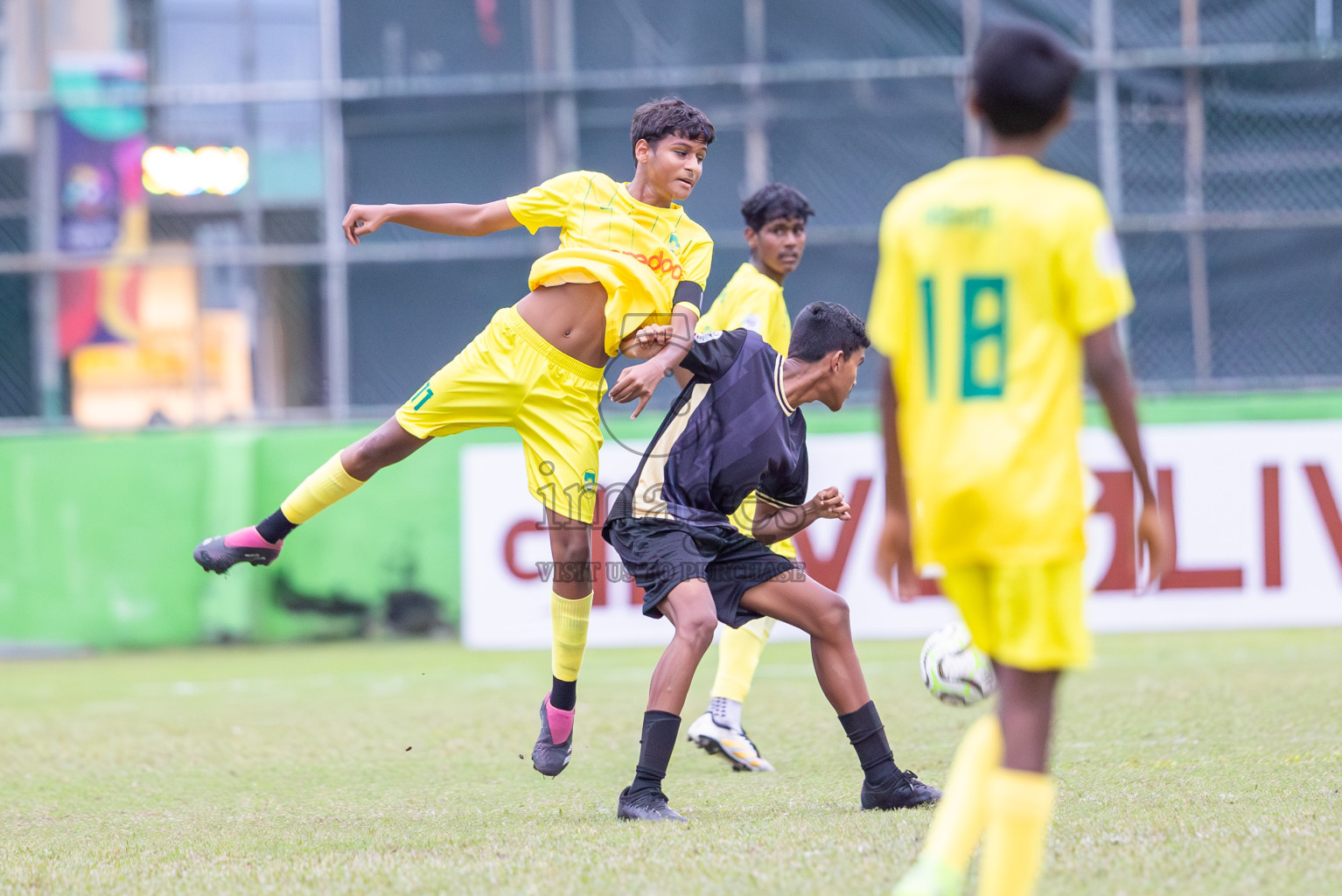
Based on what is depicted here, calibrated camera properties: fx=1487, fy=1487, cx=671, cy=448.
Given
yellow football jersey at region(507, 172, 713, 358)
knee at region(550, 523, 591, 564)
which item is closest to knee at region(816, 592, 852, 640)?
knee at region(550, 523, 591, 564)

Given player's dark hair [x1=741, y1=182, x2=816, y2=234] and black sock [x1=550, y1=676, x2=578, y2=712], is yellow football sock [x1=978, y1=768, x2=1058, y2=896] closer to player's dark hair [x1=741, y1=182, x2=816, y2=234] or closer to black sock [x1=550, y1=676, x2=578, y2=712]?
black sock [x1=550, y1=676, x2=578, y2=712]

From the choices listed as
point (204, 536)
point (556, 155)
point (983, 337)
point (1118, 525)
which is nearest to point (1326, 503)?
point (1118, 525)

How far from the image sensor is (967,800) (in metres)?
2.55

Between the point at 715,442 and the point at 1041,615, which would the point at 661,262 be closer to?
the point at 715,442

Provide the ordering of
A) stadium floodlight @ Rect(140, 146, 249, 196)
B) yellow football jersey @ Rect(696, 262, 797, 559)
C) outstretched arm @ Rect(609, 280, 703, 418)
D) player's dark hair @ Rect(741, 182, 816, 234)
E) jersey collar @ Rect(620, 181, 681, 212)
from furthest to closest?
stadium floodlight @ Rect(140, 146, 249, 196), player's dark hair @ Rect(741, 182, 816, 234), yellow football jersey @ Rect(696, 262, 797, 559), jersey collar @ Rect(620, 181, 681, 212), outstretched arm @ Rect(609, 280, 703, 418)

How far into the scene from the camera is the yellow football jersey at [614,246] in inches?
181

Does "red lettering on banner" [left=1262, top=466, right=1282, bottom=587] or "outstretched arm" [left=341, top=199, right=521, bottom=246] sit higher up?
"outstretched arm" [left=341, top=199, right=521, bottom=246]

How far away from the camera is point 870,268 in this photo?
11648 millimetres

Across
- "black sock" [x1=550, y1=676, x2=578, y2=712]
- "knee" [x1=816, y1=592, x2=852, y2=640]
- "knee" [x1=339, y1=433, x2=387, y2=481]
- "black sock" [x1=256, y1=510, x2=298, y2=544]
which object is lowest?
"black sock" [x1=550, y1=676, x2=578, y2=712]

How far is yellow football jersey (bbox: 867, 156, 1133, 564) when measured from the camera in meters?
2.51

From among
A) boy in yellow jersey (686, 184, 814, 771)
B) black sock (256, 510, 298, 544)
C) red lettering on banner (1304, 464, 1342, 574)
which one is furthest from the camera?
red lettering on banner (1304, 464, 1342, 574)

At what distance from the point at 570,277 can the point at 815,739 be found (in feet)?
7.19

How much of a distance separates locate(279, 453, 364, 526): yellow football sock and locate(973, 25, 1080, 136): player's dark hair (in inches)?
114

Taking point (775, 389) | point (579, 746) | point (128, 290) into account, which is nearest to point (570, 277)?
point (775, 389)
